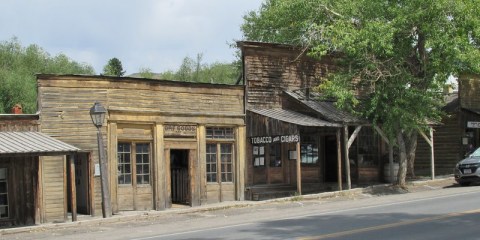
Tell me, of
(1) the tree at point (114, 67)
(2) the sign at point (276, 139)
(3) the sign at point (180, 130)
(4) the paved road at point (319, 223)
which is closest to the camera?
(4) the paved road at point (319, 223)

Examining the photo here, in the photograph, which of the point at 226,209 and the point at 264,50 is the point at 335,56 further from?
the point at 226,209

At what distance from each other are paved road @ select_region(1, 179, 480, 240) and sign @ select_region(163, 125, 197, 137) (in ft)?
10.0

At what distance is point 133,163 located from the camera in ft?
63.4

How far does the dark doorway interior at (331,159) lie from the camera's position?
25219 mm

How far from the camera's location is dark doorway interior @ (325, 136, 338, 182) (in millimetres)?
25219

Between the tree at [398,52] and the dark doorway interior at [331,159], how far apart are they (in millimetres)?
2308

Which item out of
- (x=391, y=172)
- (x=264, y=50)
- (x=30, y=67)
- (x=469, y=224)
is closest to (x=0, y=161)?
(x=264, y=50)

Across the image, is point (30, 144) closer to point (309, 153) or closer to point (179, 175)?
point (179, 175)

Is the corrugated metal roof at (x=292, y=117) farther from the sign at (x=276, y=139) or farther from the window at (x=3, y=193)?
the window at (x=3, y=193)

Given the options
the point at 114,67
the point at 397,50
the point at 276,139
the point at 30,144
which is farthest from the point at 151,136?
the point at 114,67

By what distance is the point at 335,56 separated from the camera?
25.0 meters

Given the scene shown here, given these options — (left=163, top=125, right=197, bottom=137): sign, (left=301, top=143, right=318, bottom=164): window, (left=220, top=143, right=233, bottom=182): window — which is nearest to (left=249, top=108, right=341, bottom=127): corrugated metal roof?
(left=220, top=143, right=233, bottom=182): window

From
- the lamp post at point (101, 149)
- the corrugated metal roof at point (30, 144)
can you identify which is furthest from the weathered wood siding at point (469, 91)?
the corrugated metal roof at point (30, 144)

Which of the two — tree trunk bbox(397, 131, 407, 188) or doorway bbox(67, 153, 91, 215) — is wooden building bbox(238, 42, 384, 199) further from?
doorway bbox(67, 153, 91, 215)
